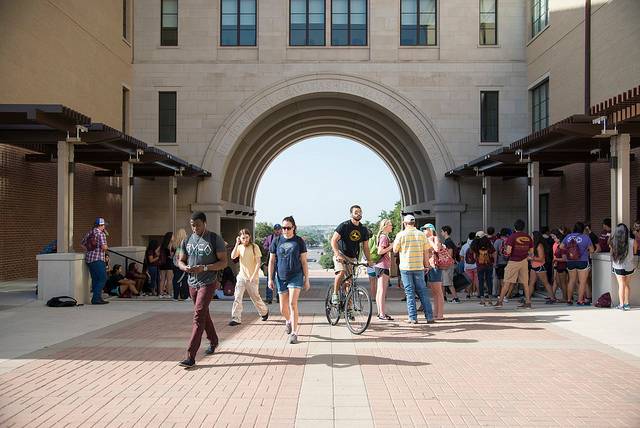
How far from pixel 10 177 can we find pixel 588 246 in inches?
625

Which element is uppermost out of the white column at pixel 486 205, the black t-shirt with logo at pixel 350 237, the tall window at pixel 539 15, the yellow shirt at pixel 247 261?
the tall window at pixel 539 15

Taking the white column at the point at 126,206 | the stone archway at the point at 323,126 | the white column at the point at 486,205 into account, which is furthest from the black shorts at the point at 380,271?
the stone archway at the point at 323,126

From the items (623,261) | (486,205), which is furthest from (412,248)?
(486,205)

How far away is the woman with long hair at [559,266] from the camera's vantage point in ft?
46.2

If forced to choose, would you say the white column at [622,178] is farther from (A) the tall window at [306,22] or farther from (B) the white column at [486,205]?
(A) the tall window at [306,22]

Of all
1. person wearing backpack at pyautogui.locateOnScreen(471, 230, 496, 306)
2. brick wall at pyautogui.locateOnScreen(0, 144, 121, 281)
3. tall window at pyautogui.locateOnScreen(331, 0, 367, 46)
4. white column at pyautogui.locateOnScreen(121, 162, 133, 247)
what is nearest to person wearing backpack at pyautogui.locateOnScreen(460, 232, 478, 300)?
person wearing backpack at pyautogui.locateOnScreen(471, 230, 496, 306)

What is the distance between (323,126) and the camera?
32.5 meters

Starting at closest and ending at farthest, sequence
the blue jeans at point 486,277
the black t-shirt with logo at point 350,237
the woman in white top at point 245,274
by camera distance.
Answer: the black t-shirt with logo at point 350,237
the woman in white top at point 245,274
the blue jeans at point 486,277

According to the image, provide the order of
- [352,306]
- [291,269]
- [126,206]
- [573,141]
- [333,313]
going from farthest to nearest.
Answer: [126,206]
[573,141]
[333,313]
[352,306]
[291,269]

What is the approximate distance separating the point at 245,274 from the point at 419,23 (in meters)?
17.1

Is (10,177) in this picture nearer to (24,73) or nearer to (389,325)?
(24,73)

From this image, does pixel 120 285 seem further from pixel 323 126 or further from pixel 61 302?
pixel 323 126

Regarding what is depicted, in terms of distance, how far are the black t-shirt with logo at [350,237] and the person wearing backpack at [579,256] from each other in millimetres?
5519

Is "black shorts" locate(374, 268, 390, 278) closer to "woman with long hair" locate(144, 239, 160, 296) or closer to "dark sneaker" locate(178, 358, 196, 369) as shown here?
"dark sneaker" locate(178, 358, 196, 369)
